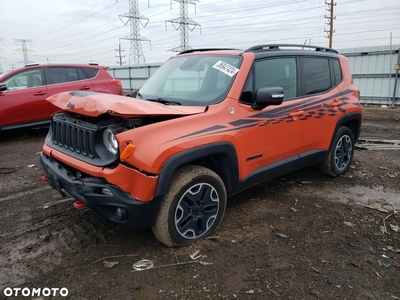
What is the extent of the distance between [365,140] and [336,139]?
3096mm

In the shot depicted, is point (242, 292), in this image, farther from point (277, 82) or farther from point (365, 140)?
point (365, 140)

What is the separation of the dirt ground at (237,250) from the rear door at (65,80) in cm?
392

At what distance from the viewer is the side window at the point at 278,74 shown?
3543 millimetres

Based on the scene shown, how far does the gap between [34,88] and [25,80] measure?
29 cm

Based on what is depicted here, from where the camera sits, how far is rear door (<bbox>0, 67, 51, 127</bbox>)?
7.34m

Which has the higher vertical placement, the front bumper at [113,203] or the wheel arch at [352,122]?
the wheel arch at [352,122]

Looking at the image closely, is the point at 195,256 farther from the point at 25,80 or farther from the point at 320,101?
the point at 25,80

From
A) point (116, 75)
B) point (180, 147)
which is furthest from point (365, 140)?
point (116, 75)

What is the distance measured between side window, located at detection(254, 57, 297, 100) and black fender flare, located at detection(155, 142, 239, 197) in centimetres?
85

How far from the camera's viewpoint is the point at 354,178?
4.96 metres

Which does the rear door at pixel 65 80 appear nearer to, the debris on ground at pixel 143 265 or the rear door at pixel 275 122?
the rear door at pixel 275 122

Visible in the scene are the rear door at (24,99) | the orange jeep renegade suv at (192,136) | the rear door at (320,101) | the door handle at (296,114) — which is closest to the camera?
the orange jeep renegade suv at (192,136)

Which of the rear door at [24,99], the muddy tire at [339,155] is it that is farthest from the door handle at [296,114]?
the rear door at [24,99]

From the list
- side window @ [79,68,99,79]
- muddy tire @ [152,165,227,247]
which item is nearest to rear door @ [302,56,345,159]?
muddy tire @ [152,165,227,247]
